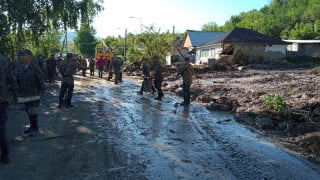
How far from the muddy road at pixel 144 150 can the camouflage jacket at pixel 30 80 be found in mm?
936

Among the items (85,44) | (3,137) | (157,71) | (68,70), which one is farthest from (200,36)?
(3,137)

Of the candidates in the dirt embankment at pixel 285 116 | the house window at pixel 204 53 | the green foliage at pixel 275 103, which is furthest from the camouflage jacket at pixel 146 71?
the house window at pixel 204 53

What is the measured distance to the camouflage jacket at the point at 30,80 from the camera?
8867 millimetres

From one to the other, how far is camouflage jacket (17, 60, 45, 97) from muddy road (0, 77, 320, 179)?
0.94 meters

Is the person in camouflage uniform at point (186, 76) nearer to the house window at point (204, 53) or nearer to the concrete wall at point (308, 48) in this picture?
the house window at point (204, 53)

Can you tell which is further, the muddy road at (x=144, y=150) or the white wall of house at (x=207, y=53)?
the white wall of house at (x=207, y=53)

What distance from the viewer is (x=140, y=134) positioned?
9.20 metres

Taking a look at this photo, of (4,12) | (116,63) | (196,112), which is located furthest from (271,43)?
(196,112)

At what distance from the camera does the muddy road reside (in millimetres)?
6242

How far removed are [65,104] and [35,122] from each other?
511 cm

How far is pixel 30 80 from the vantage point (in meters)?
8.89

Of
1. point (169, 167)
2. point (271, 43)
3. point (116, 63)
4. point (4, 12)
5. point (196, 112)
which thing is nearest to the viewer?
point (169, 167)

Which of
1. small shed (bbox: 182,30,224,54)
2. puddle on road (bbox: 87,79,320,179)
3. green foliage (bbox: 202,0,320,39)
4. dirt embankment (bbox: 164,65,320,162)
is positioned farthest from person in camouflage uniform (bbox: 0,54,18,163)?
green foliage (bbox: 202,0,320,39)

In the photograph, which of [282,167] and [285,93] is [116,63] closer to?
[285,93]
